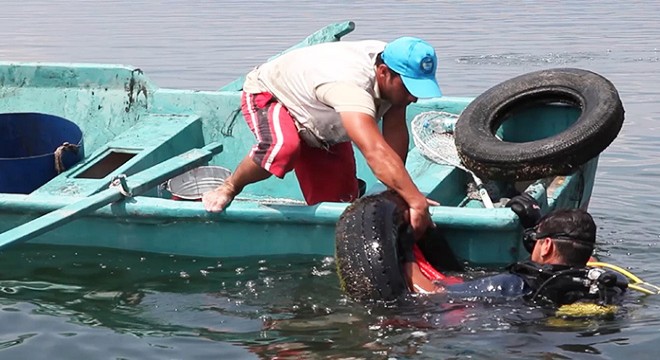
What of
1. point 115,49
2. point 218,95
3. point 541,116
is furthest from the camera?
point 115,49

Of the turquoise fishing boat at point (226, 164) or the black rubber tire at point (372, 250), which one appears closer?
the black rubber tire at point (372, 250)

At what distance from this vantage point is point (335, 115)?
604cm

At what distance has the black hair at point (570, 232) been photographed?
17.6ft

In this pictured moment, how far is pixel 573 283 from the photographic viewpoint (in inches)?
210

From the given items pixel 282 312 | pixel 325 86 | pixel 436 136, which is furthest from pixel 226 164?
pixel 282 312

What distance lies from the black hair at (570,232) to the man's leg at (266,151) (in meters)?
1.53

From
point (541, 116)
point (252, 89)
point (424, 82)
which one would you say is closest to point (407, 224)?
point (424, 82)

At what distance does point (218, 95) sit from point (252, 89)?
196 centimetres

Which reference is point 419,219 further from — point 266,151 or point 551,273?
point 266,151

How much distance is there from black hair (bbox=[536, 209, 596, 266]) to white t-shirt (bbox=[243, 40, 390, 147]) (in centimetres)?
110

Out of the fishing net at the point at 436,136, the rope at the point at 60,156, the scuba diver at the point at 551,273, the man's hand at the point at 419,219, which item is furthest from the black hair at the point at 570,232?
the rope at the point at 60,156

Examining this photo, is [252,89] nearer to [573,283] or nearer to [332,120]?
[332,120]

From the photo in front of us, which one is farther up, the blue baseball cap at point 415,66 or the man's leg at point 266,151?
the blue baseball cap at point 415,66

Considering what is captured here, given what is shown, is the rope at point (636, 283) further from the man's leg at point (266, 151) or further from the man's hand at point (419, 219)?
the man's leg at point (266, 151)
